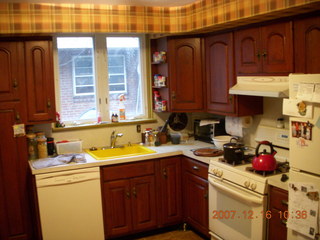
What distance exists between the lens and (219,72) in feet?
12.5

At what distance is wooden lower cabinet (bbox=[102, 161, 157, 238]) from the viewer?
371 cm

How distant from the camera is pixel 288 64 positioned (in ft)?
9.89

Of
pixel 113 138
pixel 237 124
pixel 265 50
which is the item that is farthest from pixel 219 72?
pixel 113 138

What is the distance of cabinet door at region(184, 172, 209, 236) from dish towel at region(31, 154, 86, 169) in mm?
1049

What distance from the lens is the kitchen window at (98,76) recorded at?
407cm

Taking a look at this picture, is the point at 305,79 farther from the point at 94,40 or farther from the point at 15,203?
the point at 15,203

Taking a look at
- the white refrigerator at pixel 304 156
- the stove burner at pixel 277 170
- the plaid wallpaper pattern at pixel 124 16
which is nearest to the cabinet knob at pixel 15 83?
the plaid wallpaper pattern at pixel 124 16

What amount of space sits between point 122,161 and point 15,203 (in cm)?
107

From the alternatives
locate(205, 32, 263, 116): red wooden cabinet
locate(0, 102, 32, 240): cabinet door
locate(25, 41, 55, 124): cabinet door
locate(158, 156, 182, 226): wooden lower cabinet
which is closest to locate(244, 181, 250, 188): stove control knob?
locate(205, 32, 263, 116): red wooden cabinet

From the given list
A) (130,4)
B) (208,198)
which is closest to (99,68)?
(130,4)

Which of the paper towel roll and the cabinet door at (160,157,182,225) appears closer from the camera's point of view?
the paper towel roll

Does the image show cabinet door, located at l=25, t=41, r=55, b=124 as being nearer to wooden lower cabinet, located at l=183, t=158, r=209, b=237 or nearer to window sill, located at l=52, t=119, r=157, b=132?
window sill, located at l=52, t=119, r=157, b=132

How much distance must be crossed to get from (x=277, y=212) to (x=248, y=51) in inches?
54.4

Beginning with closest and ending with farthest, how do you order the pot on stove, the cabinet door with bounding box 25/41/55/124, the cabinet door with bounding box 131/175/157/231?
the pot on stove, the cabinet door with bounding box 25/41/55/124, the cabinet door with bounding box 131/175/157/231
